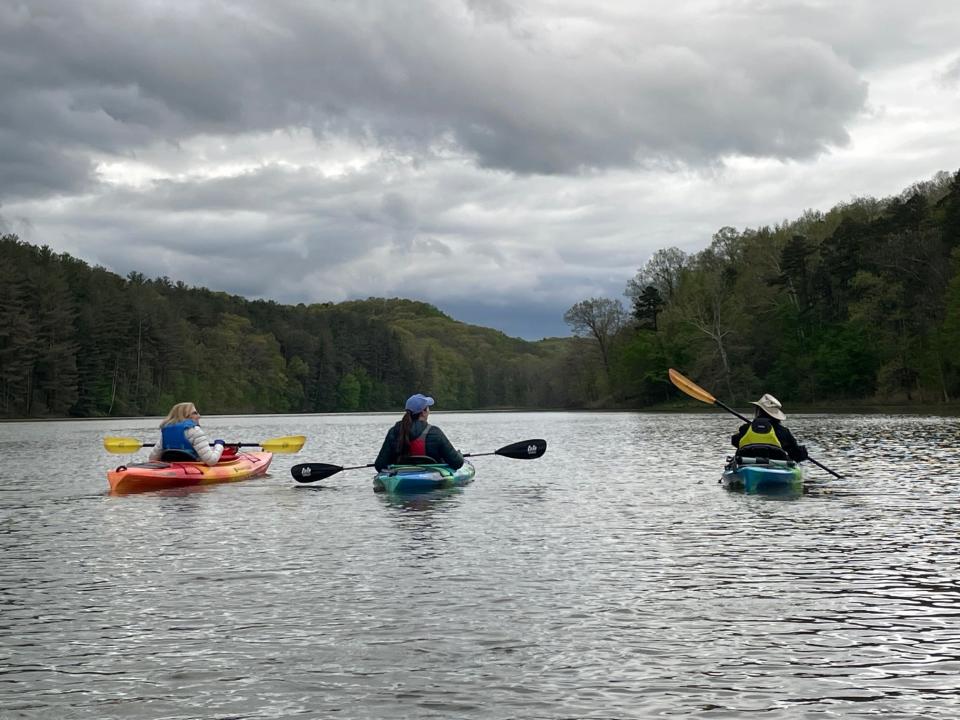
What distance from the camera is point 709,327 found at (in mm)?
92562

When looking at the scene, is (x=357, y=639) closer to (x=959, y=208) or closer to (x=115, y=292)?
(x=959, y=208)

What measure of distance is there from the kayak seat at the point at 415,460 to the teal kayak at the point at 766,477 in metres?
6.05

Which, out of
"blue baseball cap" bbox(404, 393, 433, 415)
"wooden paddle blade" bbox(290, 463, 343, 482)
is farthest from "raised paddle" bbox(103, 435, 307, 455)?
"blue baseball cap" bbox(404, 393, 433, 415)

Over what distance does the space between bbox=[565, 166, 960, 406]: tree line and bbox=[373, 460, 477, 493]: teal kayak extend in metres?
52.9

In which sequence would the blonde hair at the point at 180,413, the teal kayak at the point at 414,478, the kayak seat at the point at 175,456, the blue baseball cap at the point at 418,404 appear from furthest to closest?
the kayak seat at the point at 175,456, the blonde hair at the point at 180,413, the teal kayak at the point at 414,478, the blue baseball cap at the point at 418,404

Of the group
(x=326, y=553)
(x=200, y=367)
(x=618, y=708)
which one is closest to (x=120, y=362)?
(x=200, y=367)

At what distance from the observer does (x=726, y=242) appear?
10462 cm

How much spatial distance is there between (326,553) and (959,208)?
65861 mm

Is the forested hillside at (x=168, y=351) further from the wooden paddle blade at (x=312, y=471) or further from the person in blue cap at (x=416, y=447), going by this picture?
the person in blue cap at (x=416, y=447)

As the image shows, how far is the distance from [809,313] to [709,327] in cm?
860

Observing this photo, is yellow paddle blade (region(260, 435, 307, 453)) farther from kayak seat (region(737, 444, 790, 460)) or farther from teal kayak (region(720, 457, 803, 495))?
kayak seat (region(737, 444, 790, 460))

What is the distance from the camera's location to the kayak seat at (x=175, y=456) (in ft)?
70.4

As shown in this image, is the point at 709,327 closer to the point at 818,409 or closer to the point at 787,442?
the point at 818,409

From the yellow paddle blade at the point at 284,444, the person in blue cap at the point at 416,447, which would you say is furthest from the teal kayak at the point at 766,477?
the yellow paddle blade at the point at 284,444
